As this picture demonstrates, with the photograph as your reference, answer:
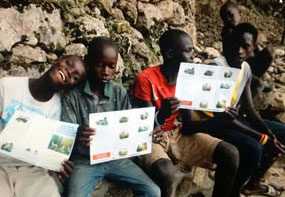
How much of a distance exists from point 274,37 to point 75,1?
516 centimetres

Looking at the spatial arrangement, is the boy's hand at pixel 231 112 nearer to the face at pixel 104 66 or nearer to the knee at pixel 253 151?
the knee at pixel 253 151

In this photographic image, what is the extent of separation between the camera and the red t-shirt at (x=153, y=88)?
12.8ft

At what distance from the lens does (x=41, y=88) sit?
3428 mm

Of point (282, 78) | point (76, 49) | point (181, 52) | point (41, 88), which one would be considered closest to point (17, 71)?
point (76, 49)

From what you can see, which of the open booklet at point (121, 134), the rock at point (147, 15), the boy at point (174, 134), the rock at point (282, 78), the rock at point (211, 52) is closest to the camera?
the open booklet at point (121, 134)

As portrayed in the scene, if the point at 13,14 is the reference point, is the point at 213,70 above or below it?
below

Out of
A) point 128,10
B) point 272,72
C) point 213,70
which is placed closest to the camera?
point 213,70

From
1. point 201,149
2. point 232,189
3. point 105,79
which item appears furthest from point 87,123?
point 232,189

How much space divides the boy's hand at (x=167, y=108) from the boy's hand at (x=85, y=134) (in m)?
0.72

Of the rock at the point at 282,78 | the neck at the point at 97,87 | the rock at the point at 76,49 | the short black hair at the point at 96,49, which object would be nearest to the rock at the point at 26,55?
the rock at the point at 76,49

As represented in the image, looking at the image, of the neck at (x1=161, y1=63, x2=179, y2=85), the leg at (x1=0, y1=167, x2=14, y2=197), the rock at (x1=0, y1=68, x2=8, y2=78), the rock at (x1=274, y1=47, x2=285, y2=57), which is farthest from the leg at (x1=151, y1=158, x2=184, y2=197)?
the rock at (x1=274, y1=47, x2=285, y2=57)

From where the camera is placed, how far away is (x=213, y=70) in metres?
3.95

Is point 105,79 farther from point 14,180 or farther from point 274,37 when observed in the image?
point 274,37

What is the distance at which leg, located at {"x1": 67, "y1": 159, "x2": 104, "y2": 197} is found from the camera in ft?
10.8
